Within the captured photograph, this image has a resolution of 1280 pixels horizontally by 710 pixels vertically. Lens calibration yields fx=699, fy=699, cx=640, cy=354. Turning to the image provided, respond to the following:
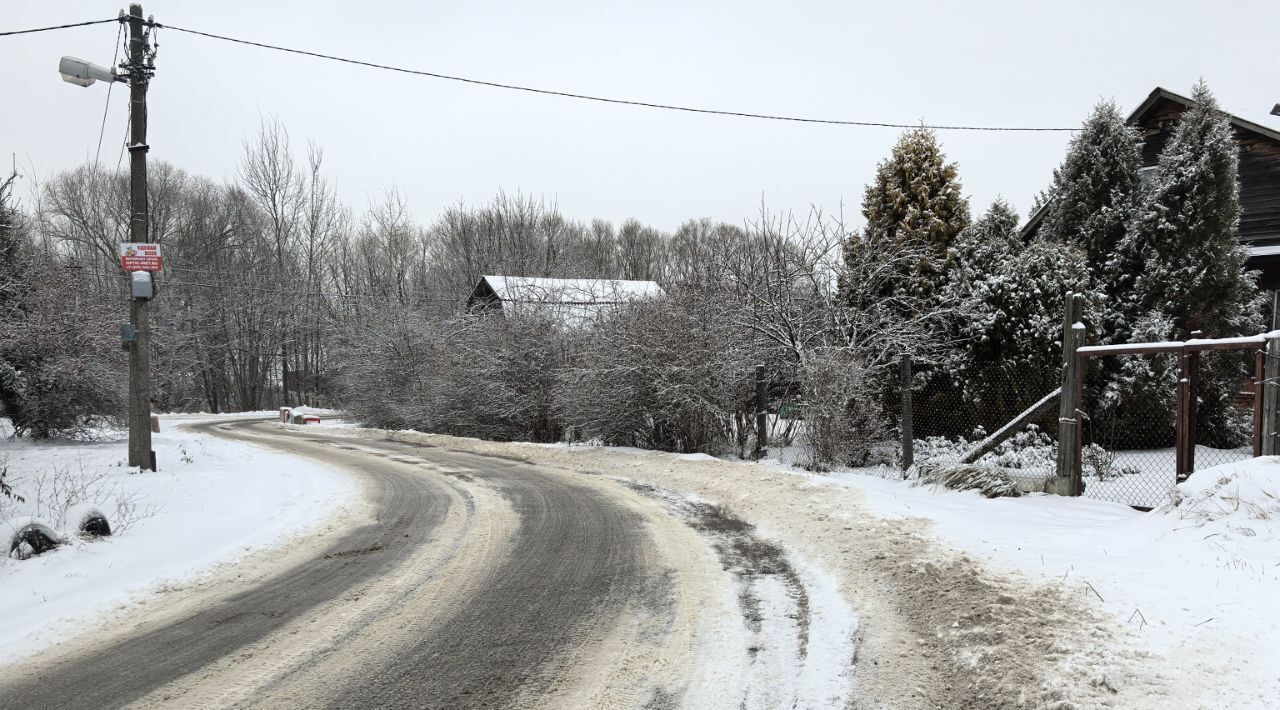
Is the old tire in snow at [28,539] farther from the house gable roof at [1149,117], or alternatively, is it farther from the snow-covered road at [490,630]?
the house gable roof at [1149,117]

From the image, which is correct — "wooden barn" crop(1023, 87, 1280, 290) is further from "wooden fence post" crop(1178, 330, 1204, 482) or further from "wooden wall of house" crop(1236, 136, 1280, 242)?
"wooden fence post" crop(1178, 330, 1204, 482)

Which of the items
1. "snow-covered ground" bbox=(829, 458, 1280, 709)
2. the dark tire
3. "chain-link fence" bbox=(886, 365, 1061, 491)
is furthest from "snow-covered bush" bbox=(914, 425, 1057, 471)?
the dark tire

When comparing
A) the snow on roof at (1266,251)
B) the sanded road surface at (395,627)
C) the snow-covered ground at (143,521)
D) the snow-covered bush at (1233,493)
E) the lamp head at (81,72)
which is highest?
the lamp head at (81,72)

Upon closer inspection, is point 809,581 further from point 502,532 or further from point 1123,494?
point 1123,494

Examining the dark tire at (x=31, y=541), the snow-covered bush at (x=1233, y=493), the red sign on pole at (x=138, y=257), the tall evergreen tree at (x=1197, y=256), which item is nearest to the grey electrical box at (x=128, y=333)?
the red sign on pole at (x=138, y=257)

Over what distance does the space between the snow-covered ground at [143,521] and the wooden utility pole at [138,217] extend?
60 centimetres

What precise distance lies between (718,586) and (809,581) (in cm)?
72

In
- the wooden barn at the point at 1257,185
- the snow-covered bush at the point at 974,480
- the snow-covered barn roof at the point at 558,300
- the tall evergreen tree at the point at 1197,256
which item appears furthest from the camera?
the snow-covered barn roof at the point at 558,300

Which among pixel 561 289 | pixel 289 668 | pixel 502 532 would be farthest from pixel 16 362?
pixel 289 668

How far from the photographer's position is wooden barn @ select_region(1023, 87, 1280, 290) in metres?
16.1

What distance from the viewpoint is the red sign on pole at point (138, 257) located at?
32.8 feet

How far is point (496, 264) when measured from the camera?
42781mm

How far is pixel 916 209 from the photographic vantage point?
14523 mm

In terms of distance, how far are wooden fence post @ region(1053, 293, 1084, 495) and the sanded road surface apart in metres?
4.48
